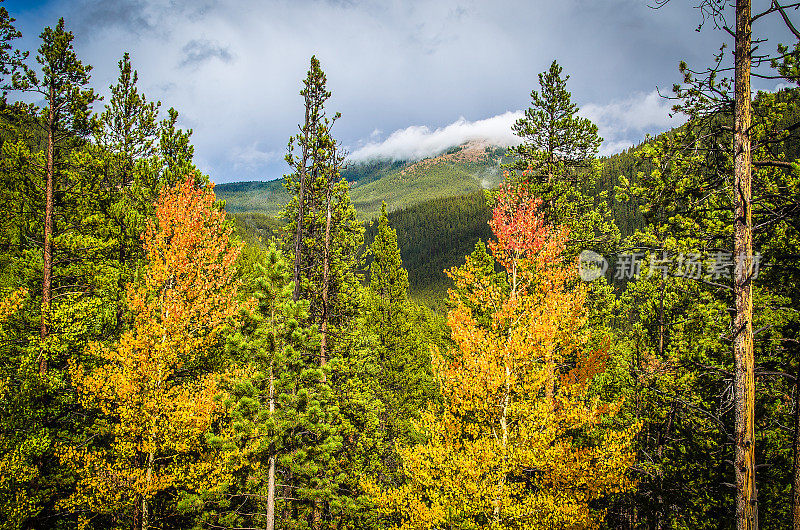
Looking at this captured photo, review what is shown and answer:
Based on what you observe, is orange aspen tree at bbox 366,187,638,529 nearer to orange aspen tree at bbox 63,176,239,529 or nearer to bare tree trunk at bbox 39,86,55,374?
orange aspen tree at bbox 63,176,239,529

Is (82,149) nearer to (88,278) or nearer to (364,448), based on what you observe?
(88,278)

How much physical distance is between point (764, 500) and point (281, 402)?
13.4 m

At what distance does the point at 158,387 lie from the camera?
12594mm

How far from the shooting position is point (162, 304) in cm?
1317

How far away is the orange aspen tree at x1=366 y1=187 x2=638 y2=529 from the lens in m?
9.80

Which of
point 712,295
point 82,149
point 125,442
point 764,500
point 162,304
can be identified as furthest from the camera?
point 82,149

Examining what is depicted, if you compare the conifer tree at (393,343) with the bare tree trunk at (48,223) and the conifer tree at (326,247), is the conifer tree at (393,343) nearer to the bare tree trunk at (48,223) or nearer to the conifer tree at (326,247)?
the conifer tree at (326,247)

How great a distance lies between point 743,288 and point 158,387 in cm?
1494

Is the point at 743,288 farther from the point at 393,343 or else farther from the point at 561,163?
the point at 393,343

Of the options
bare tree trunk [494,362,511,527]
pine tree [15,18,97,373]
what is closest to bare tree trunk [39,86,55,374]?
pine tree [15,18,97,373]

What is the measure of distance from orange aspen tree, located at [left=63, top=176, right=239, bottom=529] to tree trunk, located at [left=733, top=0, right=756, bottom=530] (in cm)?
1303

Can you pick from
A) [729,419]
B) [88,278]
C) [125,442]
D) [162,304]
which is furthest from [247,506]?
[729,419]

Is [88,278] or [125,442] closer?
[125,442]

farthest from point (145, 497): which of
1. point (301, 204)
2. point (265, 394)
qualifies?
point (301, 204)
